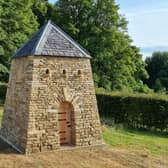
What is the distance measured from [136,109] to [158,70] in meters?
32.9

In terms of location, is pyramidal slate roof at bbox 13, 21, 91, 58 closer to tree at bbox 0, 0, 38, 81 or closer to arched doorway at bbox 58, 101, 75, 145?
arched doorway at bbox 58, 101, 75, 145

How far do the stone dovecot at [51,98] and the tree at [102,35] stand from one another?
19.3m

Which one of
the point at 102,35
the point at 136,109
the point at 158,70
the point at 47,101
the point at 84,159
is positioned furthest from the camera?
the point at 158,70

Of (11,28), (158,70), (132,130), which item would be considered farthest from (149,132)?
(158,70)

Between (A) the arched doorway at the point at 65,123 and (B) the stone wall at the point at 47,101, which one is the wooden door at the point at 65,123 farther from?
(B) the stone wall at the point at 47,101

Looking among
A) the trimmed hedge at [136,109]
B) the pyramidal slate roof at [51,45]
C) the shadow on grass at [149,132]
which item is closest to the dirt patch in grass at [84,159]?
the pyramidal slate roof at [51,45]

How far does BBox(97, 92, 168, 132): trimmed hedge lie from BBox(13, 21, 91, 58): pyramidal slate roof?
8.25 meters

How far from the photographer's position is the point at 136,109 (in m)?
20.8

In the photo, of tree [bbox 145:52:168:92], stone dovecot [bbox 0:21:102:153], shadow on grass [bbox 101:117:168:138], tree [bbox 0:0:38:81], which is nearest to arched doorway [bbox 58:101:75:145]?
stone dovecot [bbox 0:21:102:153]

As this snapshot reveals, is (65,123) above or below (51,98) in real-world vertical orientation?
below

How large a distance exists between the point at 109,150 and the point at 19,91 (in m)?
4.09

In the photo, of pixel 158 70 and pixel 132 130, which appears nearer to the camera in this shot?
pixel 132 130

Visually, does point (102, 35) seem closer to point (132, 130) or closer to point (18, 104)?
point (132, 130)

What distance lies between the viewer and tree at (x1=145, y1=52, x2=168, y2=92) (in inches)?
1911
